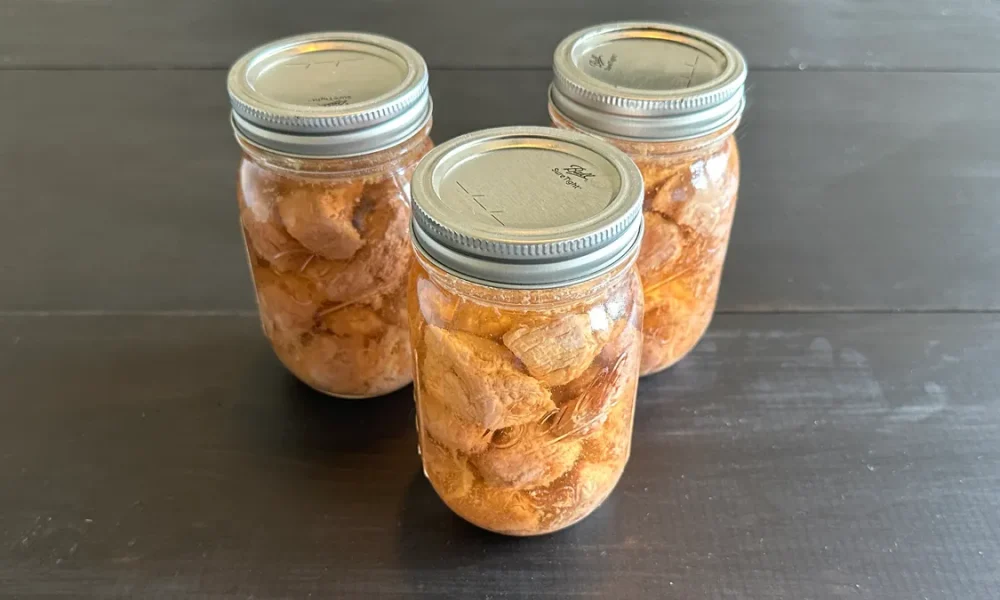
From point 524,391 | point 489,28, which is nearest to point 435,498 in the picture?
point 524,391

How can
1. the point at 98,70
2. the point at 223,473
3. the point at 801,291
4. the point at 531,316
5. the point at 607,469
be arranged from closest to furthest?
the point at 531,316
the point at 607,469
the point at 223,473
the point at 801,291
the point at 98,70

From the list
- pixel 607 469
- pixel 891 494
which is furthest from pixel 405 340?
pixel 891 494

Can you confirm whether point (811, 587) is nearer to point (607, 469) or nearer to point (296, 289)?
point (607, 469)

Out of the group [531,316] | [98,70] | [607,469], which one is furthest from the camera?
[98,70]

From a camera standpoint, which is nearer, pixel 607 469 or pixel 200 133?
pixel 607 469

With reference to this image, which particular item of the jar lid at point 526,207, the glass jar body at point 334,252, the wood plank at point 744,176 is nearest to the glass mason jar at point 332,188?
the glass jar body at point 334,252

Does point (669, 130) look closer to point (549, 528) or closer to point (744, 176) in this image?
point (549, 528)
